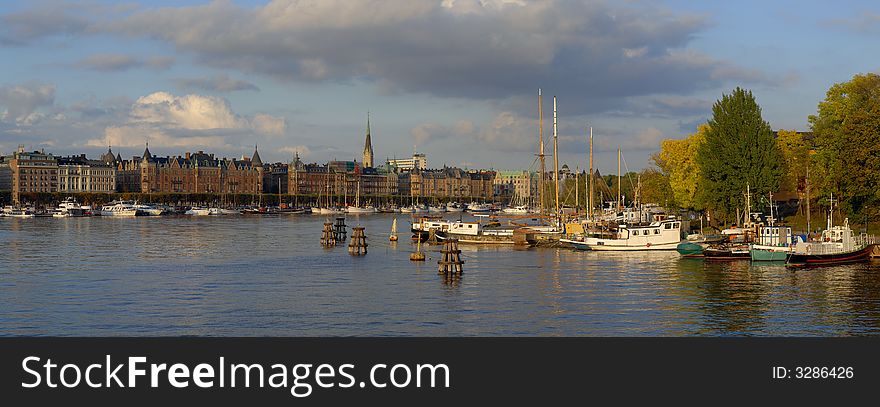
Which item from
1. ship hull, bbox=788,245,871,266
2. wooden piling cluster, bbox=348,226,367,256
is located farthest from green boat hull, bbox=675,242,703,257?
wooden piling cluster, bbox=348,226,367,256

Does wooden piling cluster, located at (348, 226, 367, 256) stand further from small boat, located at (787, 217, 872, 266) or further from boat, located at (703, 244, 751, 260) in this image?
small boat, located at (787, 217, 872, 266)

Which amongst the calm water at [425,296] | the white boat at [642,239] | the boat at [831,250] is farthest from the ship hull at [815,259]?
the white boat at [642,239]

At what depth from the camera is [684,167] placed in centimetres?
11106

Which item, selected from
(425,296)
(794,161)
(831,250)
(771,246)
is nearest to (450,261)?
(425,296)

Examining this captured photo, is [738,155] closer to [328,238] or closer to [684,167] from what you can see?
A: [684,167]

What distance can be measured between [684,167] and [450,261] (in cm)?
5781

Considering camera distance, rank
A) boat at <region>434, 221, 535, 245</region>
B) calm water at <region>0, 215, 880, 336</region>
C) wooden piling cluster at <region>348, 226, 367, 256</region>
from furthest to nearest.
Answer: boat at <region>434, 221, 535, 245</region>, wooden piling cluster at <region>348, 226, 367, 256</region>, calm water at <region>0, 215, 880, 336</region>

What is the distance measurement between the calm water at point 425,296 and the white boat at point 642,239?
2.12 meters

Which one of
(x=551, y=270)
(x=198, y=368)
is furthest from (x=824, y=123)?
(x=198, y=368)

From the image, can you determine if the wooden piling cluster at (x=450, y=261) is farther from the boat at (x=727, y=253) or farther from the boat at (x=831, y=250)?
the boat at (x=831, y=250)

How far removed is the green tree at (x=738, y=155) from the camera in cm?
8944

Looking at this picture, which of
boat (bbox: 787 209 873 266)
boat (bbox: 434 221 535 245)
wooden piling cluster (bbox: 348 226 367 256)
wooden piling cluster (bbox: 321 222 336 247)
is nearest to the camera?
boat (bbox: 787 209 873 266)

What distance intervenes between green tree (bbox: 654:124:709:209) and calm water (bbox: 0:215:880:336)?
28.4m

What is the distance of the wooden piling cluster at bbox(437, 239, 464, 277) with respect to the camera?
200ft
